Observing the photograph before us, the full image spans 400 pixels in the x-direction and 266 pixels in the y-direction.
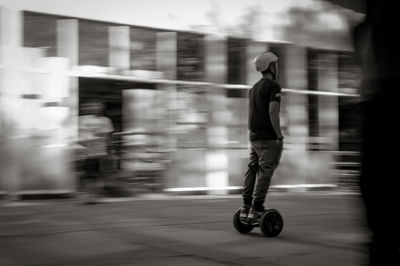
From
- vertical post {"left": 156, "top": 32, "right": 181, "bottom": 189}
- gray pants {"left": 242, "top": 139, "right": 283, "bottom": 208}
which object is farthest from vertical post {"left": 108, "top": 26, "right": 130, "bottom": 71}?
gray pants {"left": 242, "top": 139, "right": 283, "bottom": 208}

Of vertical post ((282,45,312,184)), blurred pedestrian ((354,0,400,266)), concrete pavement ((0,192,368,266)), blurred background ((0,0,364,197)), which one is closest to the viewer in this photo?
blurred pedestrian ((354,0,400,266))

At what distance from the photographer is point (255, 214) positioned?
20.0 ft

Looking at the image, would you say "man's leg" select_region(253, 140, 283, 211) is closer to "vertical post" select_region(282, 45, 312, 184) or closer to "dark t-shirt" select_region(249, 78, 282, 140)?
"dark t-shirt" select_region(249, 78, 282, 140)

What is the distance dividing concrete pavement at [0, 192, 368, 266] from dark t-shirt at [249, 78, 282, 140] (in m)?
0.99

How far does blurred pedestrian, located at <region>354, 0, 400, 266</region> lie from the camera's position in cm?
247

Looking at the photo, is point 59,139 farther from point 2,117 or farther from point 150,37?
point 150,37

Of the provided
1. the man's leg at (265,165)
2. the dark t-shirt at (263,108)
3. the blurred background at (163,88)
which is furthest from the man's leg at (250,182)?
the blurred background at (163,88)

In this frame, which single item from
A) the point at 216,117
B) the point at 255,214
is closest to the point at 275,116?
the point at 255,214

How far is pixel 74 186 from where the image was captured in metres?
11.1

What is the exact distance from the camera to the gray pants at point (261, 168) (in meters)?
6.09

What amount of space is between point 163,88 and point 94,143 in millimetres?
2264

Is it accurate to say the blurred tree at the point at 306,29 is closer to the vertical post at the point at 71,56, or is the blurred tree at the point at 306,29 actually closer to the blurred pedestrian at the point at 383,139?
the vertical post at the point at 71,56

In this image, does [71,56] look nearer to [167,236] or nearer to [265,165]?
[167,236]

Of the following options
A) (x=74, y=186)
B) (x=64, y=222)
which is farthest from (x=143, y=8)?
(x=64, y=222)
